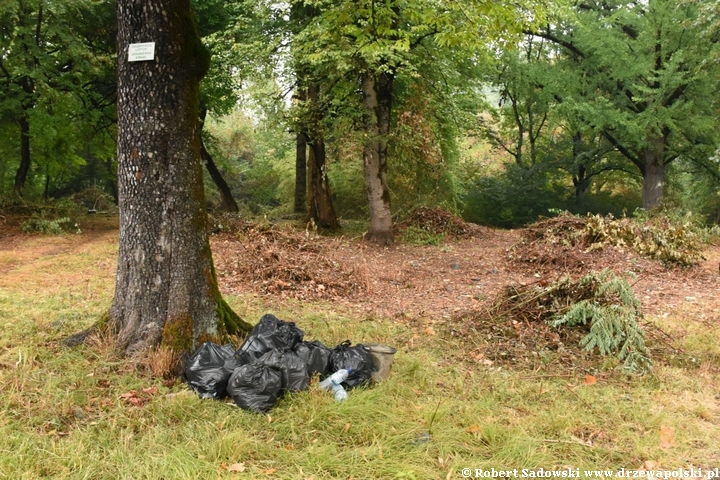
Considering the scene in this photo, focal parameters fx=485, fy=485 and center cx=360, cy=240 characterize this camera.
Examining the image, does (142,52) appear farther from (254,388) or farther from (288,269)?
(288,269)

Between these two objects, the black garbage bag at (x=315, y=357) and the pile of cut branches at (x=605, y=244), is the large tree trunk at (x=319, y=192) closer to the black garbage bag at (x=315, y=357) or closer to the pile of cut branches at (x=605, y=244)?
the pile of cut branches at (x=605, y=244)

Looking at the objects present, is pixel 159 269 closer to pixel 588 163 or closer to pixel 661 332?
pixel 661 332

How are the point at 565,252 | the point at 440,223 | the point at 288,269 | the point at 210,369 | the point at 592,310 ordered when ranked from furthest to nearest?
the point at 440,223, the point at 565,252, the point at 288,269, the point at 592,310, the point at 210,369

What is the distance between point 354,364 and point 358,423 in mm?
614

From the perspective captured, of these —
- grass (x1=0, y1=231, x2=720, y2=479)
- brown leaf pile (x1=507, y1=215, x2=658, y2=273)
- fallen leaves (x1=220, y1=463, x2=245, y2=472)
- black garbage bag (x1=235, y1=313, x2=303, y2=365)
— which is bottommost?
fallen leaves (x1=220, y1=463, x2=245, y2=472)

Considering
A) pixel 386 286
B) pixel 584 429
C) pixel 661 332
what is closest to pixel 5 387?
pixel 584 429

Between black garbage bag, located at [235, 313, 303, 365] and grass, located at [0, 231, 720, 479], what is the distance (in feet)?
1.58

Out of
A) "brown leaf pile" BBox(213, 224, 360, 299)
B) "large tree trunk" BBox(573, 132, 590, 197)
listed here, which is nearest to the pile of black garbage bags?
"brown leaf pile" BBox(213, 224, 360, 299)

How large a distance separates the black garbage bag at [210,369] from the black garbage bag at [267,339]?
0.10 meters

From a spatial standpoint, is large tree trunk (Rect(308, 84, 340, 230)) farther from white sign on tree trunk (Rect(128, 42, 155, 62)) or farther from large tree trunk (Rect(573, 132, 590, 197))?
large tree trunk (Rect(573, 132, 590, 197))

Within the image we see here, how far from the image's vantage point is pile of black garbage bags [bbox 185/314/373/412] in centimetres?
333

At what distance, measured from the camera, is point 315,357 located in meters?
3.78

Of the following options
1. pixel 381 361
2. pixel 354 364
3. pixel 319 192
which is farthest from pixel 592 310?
pixel 319 192

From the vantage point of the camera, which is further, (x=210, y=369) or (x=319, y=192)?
(x=319, y=192)
